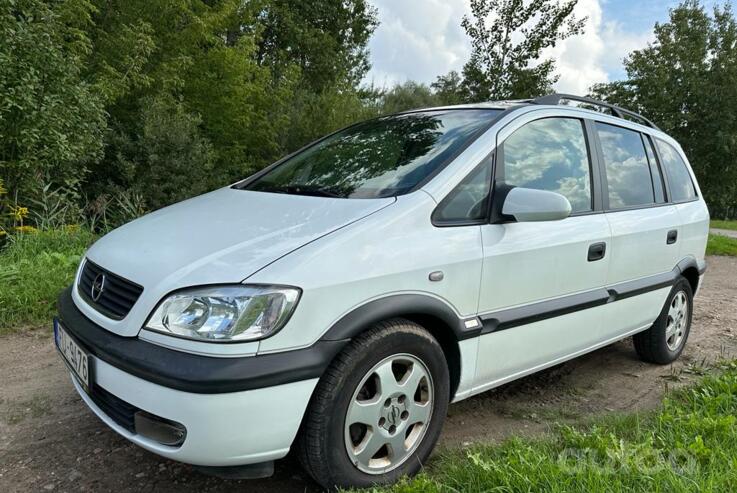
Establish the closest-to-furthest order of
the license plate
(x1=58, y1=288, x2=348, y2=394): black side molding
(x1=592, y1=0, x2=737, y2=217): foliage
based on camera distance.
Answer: (x1=58, y1=288, x2=348, y2=394): black side molding
the license plate
(x1=592, y1=0, x2=737, y2=217): foliage

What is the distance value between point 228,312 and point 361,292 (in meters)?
0.47

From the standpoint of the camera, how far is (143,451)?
7.88ft

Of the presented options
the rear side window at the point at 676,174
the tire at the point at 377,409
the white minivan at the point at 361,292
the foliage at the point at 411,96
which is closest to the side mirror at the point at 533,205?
A: the white minivan at the point at 361,292

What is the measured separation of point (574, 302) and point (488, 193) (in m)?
0.82

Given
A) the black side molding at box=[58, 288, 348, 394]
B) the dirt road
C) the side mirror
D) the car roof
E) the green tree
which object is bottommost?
the dirt road

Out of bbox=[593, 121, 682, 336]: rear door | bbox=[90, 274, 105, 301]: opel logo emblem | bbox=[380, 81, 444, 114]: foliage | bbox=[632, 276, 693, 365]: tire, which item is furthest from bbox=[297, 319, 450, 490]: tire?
bbox=[380, 81, 444, 114]: foliage

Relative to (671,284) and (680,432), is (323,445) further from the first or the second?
(671,284)

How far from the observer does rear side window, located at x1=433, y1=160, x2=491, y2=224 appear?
2240mm

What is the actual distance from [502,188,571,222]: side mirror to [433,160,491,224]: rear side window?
11 cm

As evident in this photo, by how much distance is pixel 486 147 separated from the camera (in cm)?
248

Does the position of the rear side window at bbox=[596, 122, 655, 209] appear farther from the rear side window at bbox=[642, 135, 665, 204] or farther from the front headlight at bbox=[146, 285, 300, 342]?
the front headlight at bbox=[146, 285, 300, 342]

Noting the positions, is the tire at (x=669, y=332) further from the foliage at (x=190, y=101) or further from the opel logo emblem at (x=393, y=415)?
the foliage at (x=190, y=101)

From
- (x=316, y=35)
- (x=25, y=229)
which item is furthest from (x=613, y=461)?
(x=316, y=35)

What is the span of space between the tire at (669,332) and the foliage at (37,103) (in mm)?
5936
